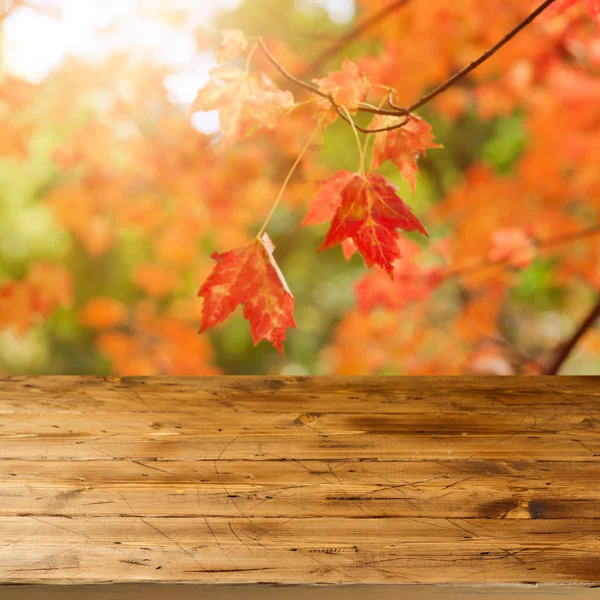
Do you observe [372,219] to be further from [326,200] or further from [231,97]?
[231,97]

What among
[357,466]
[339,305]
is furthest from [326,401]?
[339,305]

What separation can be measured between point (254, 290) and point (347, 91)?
11.6 inches

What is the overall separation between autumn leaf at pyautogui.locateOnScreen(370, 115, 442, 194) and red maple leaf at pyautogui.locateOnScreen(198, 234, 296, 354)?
0.21 m

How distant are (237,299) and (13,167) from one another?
9.31 feet

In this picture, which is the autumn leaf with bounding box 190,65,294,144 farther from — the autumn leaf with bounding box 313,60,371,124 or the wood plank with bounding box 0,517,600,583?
the wood plank with bounding box 0,517,600,583

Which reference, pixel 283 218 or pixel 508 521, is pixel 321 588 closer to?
pixel 508 521

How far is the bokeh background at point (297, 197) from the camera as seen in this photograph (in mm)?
1953

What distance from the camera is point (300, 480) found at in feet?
2.43

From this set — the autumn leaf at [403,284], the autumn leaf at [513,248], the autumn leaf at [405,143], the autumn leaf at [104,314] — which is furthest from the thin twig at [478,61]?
the autumn leaf at [104,314]

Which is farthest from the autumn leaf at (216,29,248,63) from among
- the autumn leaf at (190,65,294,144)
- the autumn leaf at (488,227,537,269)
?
the autumn leaf at (488,227,537,269)

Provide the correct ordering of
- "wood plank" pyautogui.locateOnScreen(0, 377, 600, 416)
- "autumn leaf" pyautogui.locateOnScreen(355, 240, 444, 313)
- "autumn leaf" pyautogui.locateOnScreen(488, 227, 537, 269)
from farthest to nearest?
"autumn leaf" pyautogui.locateOnScreen(355, 240, 444, 313)
"autumn leaf" pyautogui.locateOnScreen(488, 227, 537, 269)
"wood plank" pyautogui.locateOnScreen(0, 377, 600, 416)

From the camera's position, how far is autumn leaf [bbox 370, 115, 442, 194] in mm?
845

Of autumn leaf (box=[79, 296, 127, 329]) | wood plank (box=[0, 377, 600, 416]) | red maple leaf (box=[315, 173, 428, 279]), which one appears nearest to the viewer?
red maple leaf (box=[315, 173, 428, 279])

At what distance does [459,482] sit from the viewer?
0.74m
